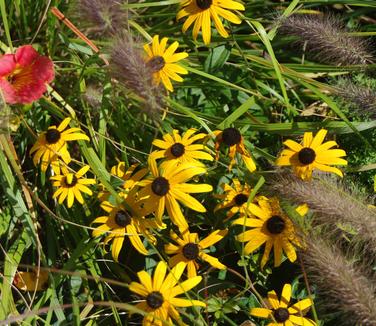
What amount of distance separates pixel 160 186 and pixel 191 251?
18 centimetres

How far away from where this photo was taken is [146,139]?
1.95 metres

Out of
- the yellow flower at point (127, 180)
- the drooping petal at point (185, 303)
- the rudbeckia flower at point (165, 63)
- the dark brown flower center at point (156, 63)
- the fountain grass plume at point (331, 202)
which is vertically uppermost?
the dark brown flower center at point (156, 63)

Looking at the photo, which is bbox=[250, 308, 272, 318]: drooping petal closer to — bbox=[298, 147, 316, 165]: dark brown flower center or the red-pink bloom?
bbox=[298, 147, 316, 165]: dark brown flower center

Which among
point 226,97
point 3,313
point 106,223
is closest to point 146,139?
point 226,97

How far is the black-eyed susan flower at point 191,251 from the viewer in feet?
4.98

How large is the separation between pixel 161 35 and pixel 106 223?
0.82m

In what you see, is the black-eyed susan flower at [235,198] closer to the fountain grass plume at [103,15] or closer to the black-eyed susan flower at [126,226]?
the black-eyed susan flower at [126,226]

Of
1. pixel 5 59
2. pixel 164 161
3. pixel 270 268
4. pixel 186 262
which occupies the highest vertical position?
pixel 5 59

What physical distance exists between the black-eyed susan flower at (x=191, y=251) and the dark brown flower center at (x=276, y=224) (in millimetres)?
109

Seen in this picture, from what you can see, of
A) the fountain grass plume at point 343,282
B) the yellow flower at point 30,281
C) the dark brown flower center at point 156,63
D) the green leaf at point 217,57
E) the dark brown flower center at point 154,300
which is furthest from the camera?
the green leaf at point 217,57

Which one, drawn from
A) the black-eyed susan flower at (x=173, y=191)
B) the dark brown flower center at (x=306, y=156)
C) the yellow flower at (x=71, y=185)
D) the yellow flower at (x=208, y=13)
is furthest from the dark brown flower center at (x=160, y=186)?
the yellow flower at (x=208, y=13)

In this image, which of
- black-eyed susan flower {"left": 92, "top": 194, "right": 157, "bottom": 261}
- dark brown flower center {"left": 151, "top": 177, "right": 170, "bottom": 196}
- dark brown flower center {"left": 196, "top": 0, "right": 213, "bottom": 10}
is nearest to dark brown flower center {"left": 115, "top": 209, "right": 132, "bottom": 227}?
black-eyed susan flower {"left": 92, "top": 194, "right": 157, "bottom": 261}

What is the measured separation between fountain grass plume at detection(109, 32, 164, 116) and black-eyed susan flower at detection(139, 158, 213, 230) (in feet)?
0.59

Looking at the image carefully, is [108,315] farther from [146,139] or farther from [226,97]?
[226,97]
